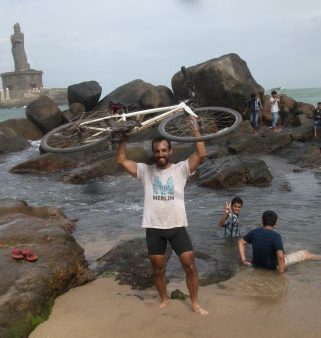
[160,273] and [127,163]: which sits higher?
[127,163]

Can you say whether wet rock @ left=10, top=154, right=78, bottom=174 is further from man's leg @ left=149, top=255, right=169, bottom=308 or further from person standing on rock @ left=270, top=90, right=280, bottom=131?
man's leg @ left=149, top=255, right=169, bottom=308

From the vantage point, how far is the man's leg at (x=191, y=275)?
5056 millimetres

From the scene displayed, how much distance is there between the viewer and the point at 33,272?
5328mm

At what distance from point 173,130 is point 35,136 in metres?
23.0

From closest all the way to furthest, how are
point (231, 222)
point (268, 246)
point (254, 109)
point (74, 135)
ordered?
1. point (268, 246)
2. point (74, 135)
3. point (231, 222)
4. point (254, 109)

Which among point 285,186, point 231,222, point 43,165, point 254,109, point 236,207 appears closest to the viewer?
point 236,207

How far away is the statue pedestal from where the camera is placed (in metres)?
127

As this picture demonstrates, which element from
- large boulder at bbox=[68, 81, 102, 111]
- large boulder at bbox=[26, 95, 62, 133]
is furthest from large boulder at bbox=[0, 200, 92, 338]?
large boulder at bbox=[68, 81, 102, 111]

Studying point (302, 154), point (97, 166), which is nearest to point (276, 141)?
point (302, 154)

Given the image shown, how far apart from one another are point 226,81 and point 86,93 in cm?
1079

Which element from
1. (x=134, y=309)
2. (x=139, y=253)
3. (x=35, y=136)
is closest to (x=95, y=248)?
(x=139, y=253)

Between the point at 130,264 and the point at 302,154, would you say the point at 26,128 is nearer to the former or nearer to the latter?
the point at 302,154

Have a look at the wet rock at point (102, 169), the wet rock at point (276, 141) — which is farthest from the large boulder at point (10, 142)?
the wet rock at point (276, 141)

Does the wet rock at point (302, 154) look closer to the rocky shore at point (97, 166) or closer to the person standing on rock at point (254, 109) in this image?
the rocky shore at point (97, 166)
